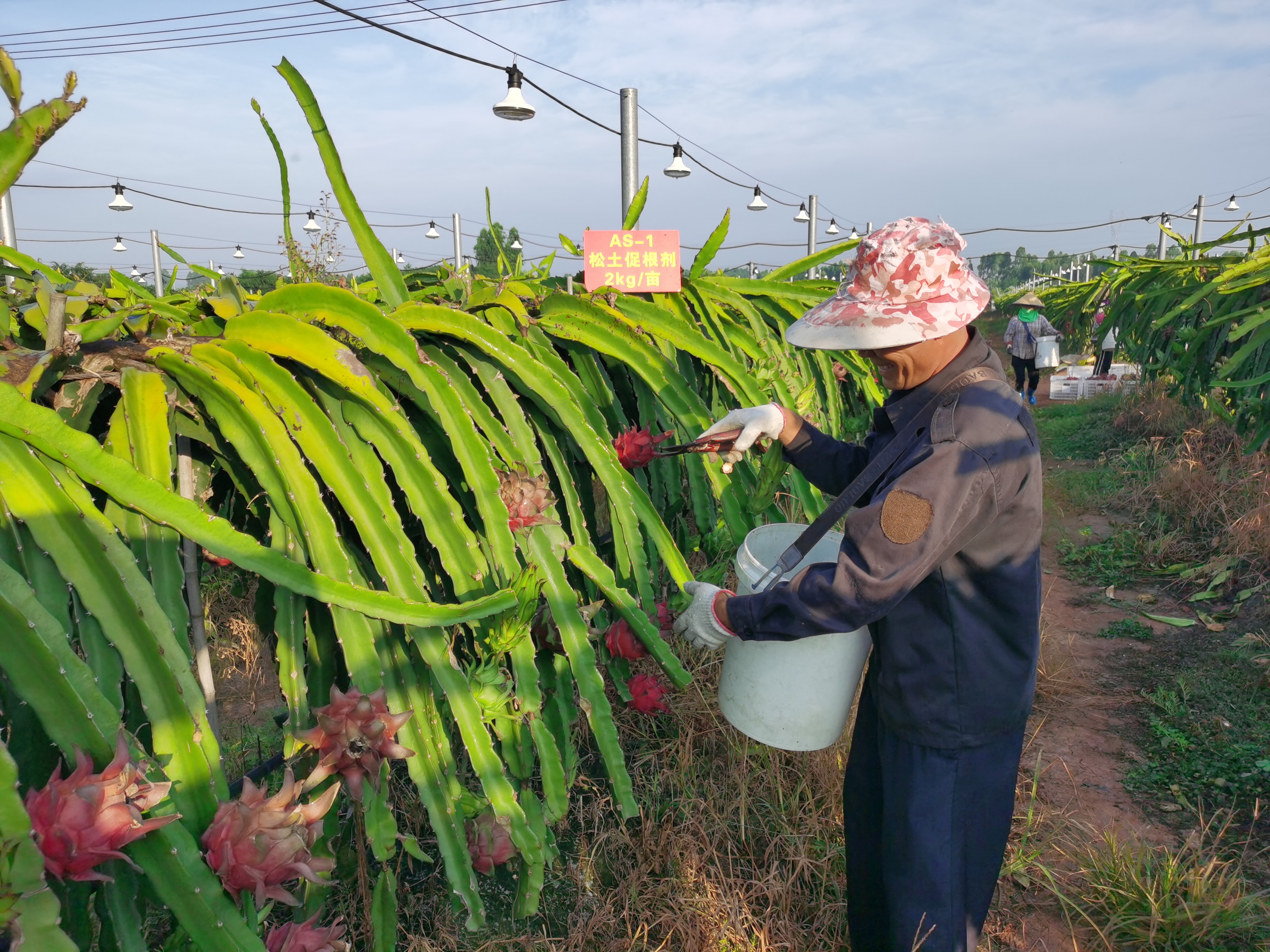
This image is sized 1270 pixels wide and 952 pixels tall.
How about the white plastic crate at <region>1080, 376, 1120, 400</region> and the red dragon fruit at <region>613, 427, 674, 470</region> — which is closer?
the red dragon fruit at <region>613, 427, 674, 470</region>

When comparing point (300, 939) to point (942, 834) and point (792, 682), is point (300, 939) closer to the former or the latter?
point (792, 682)

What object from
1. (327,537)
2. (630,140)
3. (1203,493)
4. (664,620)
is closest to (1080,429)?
(1203,493)

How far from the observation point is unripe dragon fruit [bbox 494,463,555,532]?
1553 millimetres

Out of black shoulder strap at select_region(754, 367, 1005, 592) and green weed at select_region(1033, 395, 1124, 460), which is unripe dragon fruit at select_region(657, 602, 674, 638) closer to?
black shoulder strap at select_region(754, 367, 1005, 592)

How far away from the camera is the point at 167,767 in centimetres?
100

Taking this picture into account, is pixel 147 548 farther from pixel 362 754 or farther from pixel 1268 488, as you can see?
pixel 1268 488

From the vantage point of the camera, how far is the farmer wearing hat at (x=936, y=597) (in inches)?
58.9

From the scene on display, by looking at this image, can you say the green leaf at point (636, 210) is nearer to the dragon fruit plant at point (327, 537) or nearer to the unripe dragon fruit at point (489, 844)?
the dragon fruit plant at point (327, 537)

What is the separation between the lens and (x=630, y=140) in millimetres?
5473

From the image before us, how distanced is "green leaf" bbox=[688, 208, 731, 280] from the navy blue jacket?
1.32 meters

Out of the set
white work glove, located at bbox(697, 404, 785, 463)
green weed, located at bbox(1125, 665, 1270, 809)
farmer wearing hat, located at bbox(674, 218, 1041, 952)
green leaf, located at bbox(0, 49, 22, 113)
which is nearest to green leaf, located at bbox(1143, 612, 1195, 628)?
green weed, located at bbox(1125, 665, 1270, 809)

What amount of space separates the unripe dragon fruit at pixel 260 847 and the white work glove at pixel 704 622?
0.94 m

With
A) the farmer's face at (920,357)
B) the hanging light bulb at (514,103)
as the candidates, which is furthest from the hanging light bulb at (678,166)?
the farmer's face at (920,357)

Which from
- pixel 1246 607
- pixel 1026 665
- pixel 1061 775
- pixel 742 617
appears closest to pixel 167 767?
pixel 742 617
